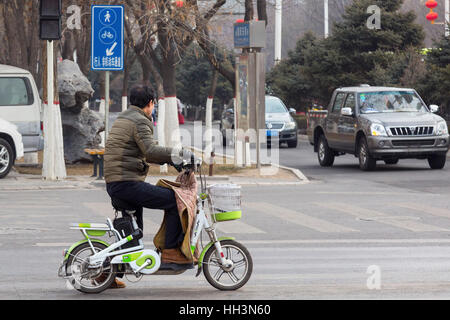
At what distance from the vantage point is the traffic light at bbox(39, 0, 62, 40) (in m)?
19.1

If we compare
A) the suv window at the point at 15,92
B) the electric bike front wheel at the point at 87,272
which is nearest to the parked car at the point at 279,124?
the suv window at the point at 15,92

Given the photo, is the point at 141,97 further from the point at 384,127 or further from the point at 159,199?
the point at 384,127

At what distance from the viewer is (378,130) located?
2255cm

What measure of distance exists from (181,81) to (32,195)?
2264 inches

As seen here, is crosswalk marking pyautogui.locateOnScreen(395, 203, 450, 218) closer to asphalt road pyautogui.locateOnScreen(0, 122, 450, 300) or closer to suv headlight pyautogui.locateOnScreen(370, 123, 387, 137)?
asphalt road pyautogui.locateOnScreen(0, 122, 450, 300)

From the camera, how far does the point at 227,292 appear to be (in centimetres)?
860

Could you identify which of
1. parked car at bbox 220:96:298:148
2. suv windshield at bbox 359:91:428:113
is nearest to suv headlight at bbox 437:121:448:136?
suv windshield at bbox 359:91:428:113

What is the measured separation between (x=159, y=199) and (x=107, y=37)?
11.5 meters

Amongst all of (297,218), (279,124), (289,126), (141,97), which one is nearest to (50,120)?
(297,218)

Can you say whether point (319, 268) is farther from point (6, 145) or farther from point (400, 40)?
point (400, 40)

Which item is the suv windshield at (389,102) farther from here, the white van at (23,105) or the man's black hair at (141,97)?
the man's black hair at (141,97)

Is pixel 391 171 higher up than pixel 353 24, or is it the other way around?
pixel 353 24
